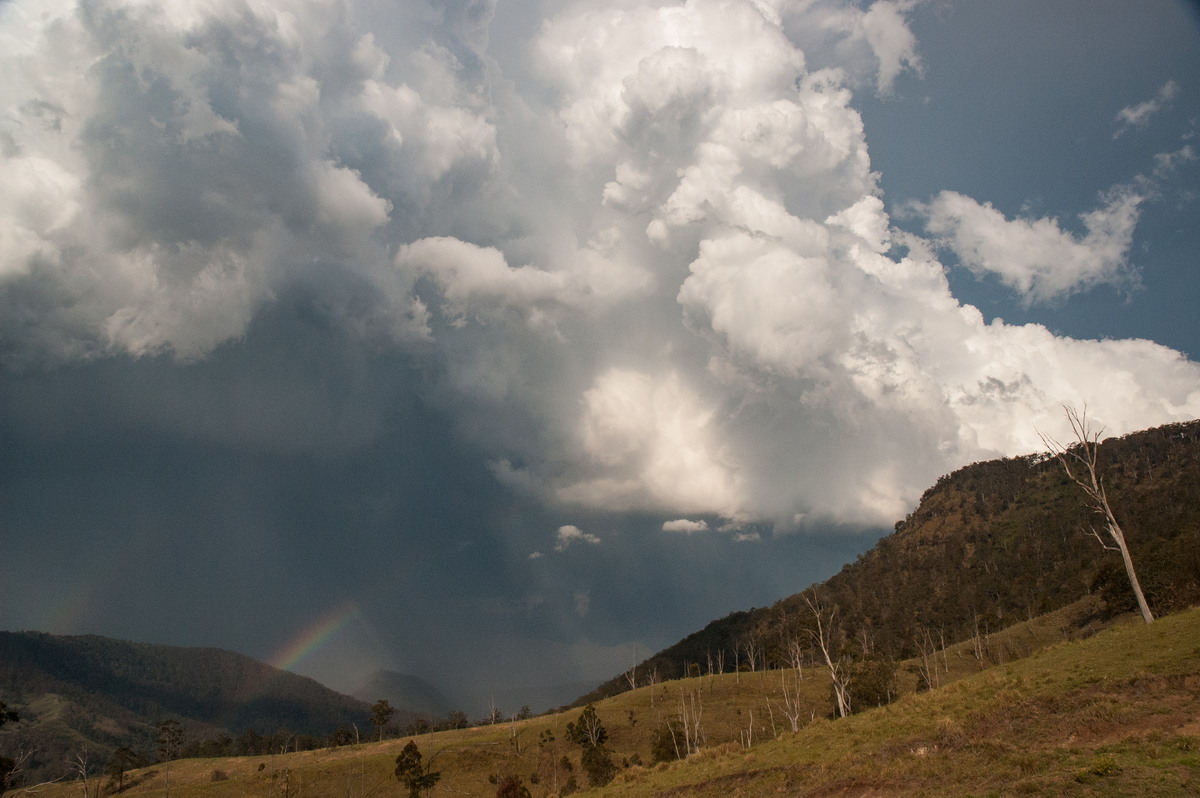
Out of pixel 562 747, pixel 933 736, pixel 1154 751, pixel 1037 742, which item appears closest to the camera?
pixel 1154 751

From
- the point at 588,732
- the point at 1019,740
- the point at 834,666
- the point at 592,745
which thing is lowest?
the point at 592,745

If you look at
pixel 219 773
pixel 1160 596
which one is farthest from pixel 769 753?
pixel 219 773

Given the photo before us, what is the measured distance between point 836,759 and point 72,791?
146649 millimetres

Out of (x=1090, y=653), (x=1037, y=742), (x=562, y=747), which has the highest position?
(x=1090, y=653)

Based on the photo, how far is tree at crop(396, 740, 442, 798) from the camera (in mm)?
96000

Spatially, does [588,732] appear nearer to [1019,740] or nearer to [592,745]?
[592,745]

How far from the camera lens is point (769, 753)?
130 ft

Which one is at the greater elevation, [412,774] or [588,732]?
[588,732]

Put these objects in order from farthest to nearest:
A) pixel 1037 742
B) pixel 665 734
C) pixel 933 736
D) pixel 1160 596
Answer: pixel 665 734 → pixel 1160 596 → pixel 933 736 → pixel 1037 742

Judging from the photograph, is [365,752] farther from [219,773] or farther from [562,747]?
[562,747]

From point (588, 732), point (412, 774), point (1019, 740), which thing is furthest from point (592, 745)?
point (1019, 740)

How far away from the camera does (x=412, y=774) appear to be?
97000 millimetres

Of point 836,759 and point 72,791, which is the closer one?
point 836,759

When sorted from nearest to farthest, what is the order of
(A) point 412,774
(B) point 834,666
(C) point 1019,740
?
(C) point 1019,740 < (B) point 834,666 < (A) point 412,774
